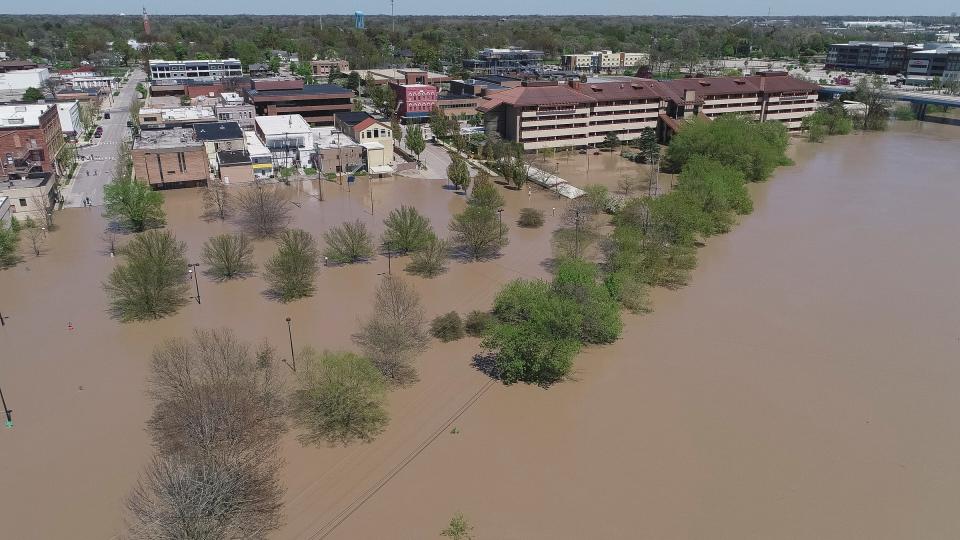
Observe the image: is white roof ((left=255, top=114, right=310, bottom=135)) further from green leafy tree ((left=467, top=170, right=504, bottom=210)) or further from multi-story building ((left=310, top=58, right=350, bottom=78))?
multi-story building ((left=310, top=58, right=350, bottom=78))

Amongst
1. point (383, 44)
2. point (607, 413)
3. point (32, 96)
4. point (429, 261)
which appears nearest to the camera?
point (607, 413)

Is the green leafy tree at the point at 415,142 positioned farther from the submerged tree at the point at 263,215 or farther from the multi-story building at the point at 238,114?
the multi-story building at the point at 238,114

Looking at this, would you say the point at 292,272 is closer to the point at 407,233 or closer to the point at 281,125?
the point at 407,233

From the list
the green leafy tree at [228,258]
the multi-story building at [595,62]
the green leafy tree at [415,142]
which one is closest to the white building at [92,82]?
the green leafy tree at [415,142]

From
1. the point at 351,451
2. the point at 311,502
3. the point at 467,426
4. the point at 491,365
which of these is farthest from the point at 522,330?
the point at 311,502

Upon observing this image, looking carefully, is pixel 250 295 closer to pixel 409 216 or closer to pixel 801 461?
pixel 409 216

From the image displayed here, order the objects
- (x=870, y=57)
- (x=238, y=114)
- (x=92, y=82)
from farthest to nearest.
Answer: (x=870, y=57)
(x=92, y=82)
(x=238, y=114)

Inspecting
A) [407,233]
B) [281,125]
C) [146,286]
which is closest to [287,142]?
[281,125]

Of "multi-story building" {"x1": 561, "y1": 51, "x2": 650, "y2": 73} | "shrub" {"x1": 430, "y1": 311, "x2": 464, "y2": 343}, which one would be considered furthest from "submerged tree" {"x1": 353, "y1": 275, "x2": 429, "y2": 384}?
"multi-story building" {"x1": 561, "y1": 51, "x2": 650, "y2": 73}
